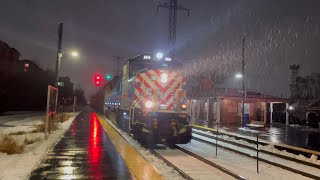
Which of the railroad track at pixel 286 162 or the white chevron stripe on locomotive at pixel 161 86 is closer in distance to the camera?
the railroad track at pixel 286 162

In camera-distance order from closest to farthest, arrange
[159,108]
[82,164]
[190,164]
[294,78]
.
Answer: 1. [82,164]
2. [190,164]
3. [159,108]
4. [294,78]

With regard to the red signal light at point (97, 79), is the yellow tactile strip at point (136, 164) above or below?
below

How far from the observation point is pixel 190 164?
11.4 metres

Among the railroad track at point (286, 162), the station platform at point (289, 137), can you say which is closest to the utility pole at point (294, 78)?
the station platform at point (289, 137)

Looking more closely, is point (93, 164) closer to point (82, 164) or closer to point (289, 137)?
point (82, 164)

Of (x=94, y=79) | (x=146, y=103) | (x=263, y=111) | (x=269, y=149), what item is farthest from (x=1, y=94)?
(x=269, y=149)

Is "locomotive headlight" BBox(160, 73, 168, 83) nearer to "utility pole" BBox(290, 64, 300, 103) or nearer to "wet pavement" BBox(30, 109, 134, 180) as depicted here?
"wet pavement" BBox(30, 109, 134, 180)

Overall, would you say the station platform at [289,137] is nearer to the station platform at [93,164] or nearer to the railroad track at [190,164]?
the railroad track at [190,164]

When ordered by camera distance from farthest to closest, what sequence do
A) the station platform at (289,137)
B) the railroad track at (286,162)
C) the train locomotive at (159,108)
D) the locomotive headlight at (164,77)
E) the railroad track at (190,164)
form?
the station platform at (289,137) → the locomotive headlight at (164,77) → the train locomotive at (159,108) → the railroad track at (286,162) → the railroad track at (190,164)

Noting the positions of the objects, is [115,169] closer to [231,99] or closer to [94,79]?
[94,79]

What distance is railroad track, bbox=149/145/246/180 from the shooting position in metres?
9.56

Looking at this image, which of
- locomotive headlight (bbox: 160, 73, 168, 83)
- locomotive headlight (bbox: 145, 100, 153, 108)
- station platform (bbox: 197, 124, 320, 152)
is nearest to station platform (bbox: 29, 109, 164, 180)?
locomotive headlight (bbox: 145, 100, 153, 108)

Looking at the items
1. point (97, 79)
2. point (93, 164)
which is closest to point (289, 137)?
point (97, 79)

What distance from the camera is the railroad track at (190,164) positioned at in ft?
31.4
